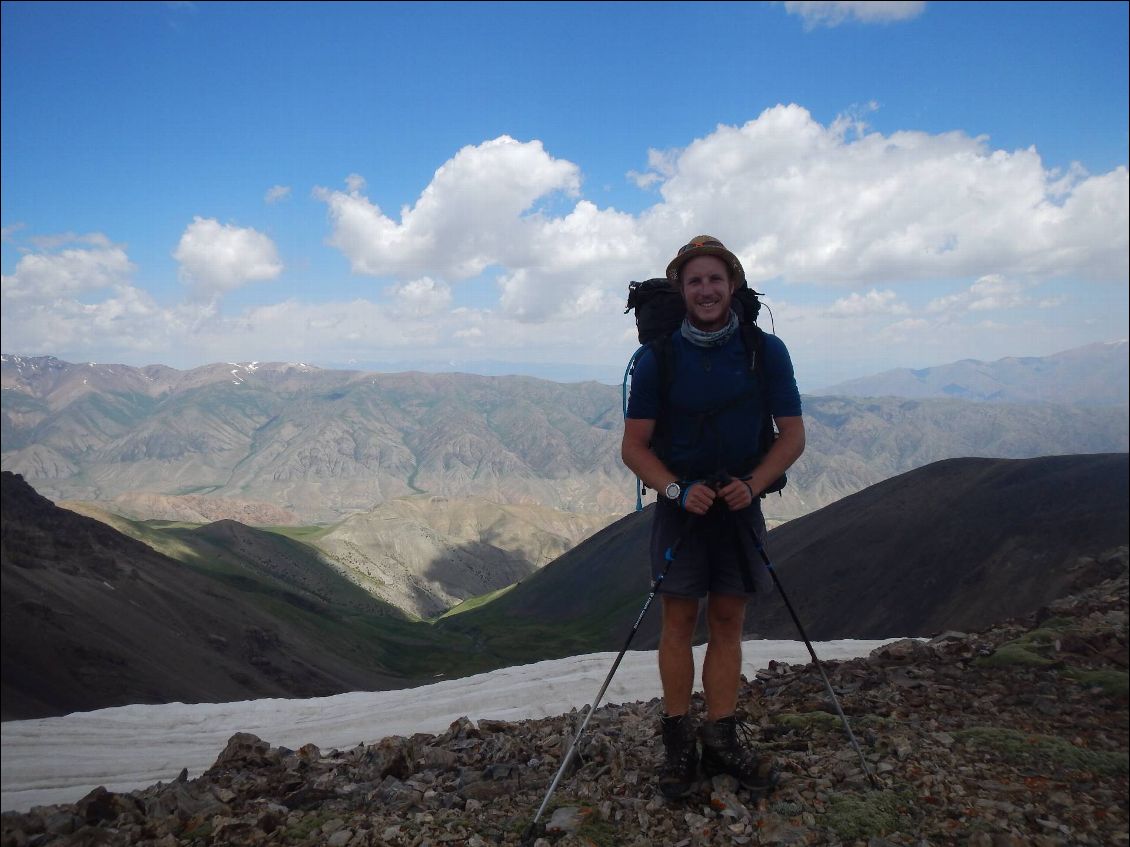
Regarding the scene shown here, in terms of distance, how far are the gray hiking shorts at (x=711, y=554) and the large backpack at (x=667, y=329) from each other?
0.29 metres

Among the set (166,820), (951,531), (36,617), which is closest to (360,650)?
(36,617)

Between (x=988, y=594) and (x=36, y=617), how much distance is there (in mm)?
57321

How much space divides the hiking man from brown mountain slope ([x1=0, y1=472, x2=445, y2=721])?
13.9m

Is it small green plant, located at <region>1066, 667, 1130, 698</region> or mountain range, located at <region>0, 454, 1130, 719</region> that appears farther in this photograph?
mountain range, located at <region>0, 454, 1130, 719</region>

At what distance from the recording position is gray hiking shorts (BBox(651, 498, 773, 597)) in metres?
5.50

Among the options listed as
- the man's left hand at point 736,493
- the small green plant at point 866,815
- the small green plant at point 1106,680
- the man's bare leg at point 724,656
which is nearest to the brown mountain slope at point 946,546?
the small green plant at point 1106,680

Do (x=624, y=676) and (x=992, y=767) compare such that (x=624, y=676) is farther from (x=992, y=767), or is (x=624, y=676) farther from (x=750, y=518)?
(x=750, y=518)

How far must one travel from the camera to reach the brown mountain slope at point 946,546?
50.9m

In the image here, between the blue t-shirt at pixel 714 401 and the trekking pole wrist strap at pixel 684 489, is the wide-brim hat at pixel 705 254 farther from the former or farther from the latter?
the trekking pole wrist strap at pixel 684 489

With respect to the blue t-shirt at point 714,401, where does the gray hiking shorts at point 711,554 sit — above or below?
below

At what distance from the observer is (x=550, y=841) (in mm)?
5066

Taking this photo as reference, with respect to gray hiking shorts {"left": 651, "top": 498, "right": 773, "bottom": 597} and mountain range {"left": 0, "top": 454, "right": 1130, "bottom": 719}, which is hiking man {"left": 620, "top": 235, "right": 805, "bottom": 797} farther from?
mountain range {"left": 0, "top": 454, "right": 1130, "bottom": 719}

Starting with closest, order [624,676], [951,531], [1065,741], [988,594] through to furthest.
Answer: [1065,741] → [624,676] → [988,594] → [951,531]

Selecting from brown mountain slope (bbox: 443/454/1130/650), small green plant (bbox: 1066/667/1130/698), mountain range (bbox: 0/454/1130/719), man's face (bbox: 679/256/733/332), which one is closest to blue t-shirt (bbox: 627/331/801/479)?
man's face (bbox: 679/256/733/332)
